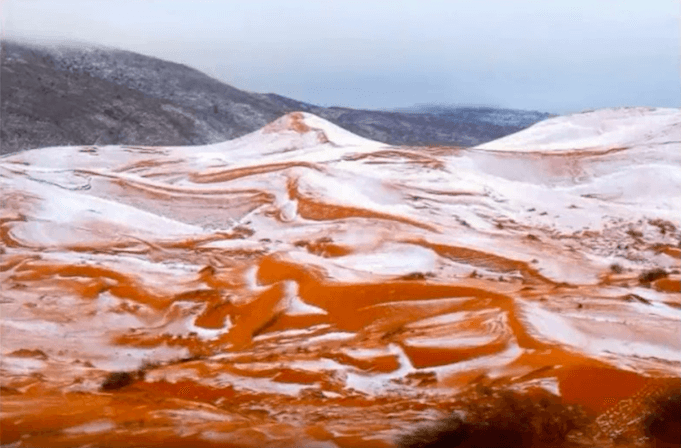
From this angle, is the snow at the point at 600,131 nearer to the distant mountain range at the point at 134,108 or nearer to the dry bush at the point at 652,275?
the dry bush at the point at 652,275

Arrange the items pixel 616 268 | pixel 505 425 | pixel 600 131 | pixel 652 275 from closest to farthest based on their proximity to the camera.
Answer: pixel 505 425 < pixel 652 275 < pixel 616 268 < pixel 600 131

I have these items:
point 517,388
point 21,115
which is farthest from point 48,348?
point 21,115

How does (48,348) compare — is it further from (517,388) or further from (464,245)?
(464,245)

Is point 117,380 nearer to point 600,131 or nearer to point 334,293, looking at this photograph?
point 334,293

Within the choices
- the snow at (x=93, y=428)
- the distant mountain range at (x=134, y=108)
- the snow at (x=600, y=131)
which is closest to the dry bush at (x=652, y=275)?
the snow at (x=93, y=428)

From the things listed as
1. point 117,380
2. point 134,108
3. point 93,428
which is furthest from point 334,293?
point 134,108

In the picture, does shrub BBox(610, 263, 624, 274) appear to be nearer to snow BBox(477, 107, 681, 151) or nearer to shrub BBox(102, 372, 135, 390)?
shrub BBox(102, 372, 135, 390)
